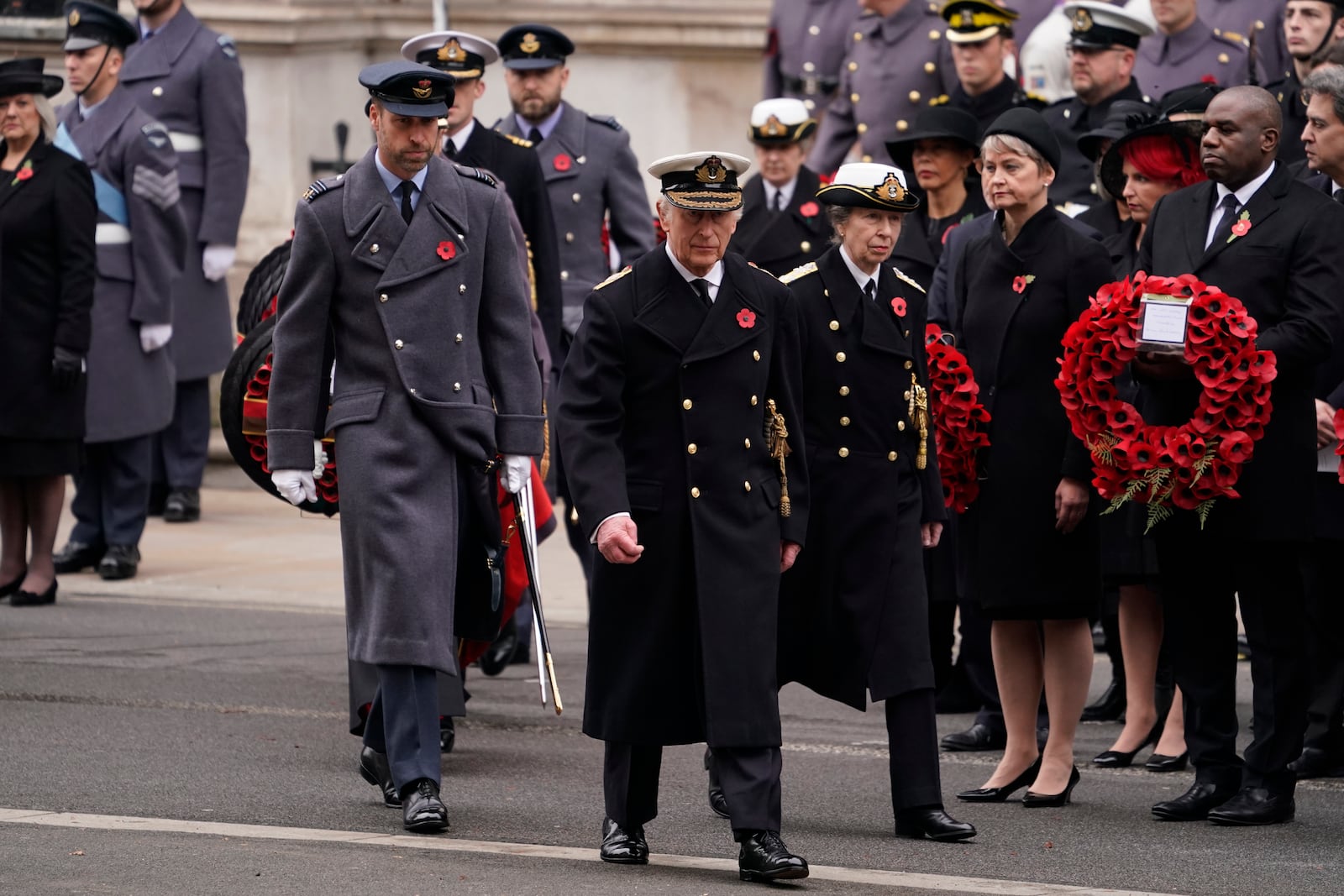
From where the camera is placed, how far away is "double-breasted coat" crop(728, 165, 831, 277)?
1129 cm

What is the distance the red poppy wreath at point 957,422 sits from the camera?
835 centimetres

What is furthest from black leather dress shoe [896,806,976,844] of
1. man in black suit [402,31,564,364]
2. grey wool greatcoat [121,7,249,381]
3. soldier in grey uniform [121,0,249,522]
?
soldier in grey uniform [121,0,249,522]

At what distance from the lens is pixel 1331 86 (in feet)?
26.7

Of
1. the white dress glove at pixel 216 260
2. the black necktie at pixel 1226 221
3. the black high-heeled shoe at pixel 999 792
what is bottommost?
the black high-heeled shoe at pixel 999 792

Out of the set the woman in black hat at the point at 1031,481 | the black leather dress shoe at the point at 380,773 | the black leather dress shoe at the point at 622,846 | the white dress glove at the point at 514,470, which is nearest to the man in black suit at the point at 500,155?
the white dress glove at the point at 514,470

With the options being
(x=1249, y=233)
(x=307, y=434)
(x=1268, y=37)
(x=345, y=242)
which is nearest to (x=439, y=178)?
(x=345, y=242)

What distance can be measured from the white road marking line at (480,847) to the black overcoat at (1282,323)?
1541mm

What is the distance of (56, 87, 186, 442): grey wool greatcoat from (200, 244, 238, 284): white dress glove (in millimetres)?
1065

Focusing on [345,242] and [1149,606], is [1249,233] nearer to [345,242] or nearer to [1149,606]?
[1149,606]

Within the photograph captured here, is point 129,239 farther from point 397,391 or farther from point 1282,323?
point 1282,323

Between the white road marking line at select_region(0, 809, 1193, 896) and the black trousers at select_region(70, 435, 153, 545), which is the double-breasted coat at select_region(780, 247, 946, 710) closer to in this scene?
the white road marking line at select_region(0, 809, 1193, 896)

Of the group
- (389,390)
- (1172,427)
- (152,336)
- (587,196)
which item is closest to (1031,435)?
(1172,427)

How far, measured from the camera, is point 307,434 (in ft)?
25.3

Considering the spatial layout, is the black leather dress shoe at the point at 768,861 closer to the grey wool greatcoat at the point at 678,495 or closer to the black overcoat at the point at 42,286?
the grey wool greatcoat at the point at 678,495
